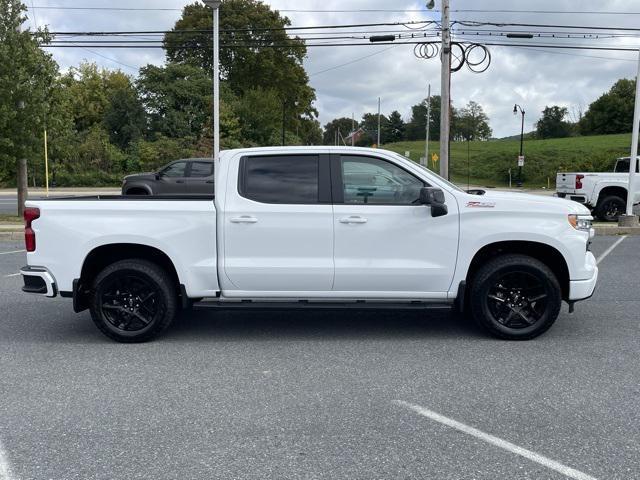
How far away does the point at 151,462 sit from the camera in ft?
11.0

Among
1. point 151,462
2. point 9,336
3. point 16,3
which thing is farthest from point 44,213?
point 16,3

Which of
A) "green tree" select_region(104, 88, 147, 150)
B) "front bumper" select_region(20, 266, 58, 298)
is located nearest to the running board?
"front bumper" select_region(20, 266, 58, 298)

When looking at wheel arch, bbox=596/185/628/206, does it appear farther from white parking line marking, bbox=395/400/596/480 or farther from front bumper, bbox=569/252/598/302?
white parking line marking, bbox=395/400/596/480

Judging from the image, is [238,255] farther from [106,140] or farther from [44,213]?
[106,140]

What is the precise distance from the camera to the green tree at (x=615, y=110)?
92000 millimetres

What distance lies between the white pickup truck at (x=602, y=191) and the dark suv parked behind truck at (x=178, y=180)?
10.9m

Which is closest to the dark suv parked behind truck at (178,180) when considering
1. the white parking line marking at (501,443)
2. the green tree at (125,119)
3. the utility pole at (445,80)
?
the utility pole at (445,80)

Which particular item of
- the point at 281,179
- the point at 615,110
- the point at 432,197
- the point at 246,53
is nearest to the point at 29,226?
the point at 281,179

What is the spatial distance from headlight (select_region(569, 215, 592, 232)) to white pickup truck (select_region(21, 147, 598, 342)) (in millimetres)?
10

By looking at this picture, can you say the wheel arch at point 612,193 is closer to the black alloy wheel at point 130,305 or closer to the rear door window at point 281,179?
the rear door window at point 281,179

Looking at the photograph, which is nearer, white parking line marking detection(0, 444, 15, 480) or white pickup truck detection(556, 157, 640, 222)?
white parking line marking detection(0, 444, 15, 480)

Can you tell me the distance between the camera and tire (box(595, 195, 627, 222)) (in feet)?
57.9

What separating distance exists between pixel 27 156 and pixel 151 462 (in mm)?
Answer: 16165

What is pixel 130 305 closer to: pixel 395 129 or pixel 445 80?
pixel 445 80
